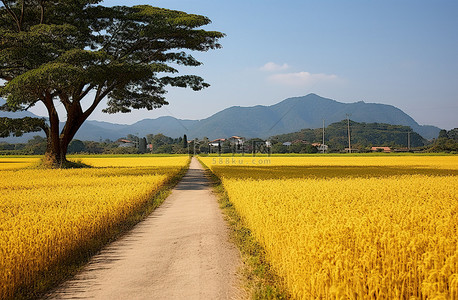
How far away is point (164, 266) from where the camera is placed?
7363 millimetres

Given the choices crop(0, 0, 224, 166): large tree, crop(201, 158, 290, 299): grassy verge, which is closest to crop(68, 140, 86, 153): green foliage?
crop(0, 0, 224, 166): large tree

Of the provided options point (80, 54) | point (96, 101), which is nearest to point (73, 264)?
point (80, 54)

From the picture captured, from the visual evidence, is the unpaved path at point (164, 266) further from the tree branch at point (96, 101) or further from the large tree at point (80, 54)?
the tree branch at point (96, 101)

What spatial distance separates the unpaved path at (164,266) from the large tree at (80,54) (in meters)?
18.5

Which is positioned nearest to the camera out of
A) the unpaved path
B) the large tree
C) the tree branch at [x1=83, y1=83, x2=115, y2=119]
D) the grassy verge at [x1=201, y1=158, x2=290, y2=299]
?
the grassy verge at [x1=201, y1=158, x2=290, y2=299]

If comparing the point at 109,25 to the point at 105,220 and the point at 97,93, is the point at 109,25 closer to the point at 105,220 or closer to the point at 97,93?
the point at 97,93

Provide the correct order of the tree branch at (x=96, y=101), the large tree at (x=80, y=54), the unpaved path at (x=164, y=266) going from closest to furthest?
the unpaved path at (x=164, y=266) → the large tree at (x=80, y=54) → the tree branch at (x=96, y=101)

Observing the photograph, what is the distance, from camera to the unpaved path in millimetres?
5965

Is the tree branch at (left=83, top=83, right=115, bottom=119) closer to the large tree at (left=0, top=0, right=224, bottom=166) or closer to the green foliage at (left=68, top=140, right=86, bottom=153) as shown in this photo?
the large tree at (left=0, top=0, right=224, bottom=166)

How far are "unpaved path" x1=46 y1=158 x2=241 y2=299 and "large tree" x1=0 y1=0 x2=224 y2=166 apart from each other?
60.7ft

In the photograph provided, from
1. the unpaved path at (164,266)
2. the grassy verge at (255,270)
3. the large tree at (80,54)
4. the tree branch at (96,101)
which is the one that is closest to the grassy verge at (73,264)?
the unpaved path at (164,266)

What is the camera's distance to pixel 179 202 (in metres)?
17.2

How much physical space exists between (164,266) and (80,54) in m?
23.2

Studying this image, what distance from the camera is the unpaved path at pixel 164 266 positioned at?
596 cm
